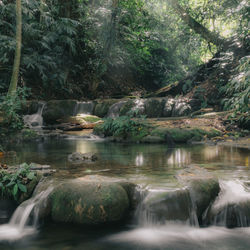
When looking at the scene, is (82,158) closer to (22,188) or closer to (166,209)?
(22,188)

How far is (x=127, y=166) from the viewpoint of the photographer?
542cm

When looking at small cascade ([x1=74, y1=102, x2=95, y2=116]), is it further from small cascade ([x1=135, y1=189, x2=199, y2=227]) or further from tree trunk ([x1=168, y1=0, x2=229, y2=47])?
small cascade ([x1=135, y1=189, x2=199, y2=227])

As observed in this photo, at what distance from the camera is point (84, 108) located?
16.0 meters

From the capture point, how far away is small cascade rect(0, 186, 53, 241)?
360 cm

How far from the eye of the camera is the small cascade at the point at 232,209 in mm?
3672

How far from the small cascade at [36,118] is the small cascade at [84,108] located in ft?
6.08

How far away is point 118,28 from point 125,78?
5.23 meters

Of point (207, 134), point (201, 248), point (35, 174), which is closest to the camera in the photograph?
point (201, 248)

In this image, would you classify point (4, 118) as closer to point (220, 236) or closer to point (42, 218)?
point (42, 218)

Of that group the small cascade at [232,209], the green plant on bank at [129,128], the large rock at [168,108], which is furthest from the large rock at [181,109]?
the small cascade at [232,209]

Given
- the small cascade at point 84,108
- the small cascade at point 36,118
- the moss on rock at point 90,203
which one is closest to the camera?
the moss on rock at point 90,203

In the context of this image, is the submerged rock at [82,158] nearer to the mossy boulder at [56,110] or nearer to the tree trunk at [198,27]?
the mossy boulder at [56,110]

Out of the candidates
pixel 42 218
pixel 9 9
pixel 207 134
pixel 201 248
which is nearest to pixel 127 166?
pixel 42 218

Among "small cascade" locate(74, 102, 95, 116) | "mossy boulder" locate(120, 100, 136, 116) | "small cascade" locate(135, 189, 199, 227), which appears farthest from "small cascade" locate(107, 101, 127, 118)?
"small cascade" locate(135, 189, 199, 227)
